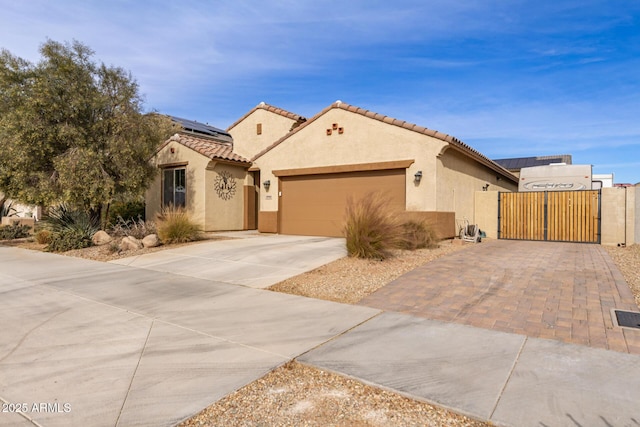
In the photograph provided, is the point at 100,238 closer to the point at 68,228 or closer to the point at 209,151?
the point at 68,228

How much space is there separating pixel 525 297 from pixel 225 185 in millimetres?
14053

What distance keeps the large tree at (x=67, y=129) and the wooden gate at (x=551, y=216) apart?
14.7 metres

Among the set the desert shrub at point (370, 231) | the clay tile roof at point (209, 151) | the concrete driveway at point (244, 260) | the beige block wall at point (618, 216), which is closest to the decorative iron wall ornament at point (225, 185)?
the clay tile roof at point (209, 151)

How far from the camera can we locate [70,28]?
38.5 ft

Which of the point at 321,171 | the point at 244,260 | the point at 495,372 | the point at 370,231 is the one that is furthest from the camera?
the point at 321,171

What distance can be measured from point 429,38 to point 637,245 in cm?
995

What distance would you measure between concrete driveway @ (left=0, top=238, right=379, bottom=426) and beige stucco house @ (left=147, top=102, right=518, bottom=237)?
22.8ft

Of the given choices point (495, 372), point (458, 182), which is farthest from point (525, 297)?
point (458, 182)

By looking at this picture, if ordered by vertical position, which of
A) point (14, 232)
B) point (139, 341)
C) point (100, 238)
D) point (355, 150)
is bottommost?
point (139, 341)

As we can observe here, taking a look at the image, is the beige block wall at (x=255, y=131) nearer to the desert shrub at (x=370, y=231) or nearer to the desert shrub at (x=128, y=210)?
the desert shrub at (x=128, y=210)

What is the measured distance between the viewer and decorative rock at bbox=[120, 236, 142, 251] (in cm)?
1152

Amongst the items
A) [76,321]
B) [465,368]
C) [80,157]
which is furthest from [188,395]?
[80,157]

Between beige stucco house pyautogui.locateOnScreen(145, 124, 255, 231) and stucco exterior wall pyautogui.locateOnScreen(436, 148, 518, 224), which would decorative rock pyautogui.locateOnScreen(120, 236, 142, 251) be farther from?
stucco exterior wall pyautogui.locateOnScreen(436, 148, 518, 224)

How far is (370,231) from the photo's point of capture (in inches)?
344
